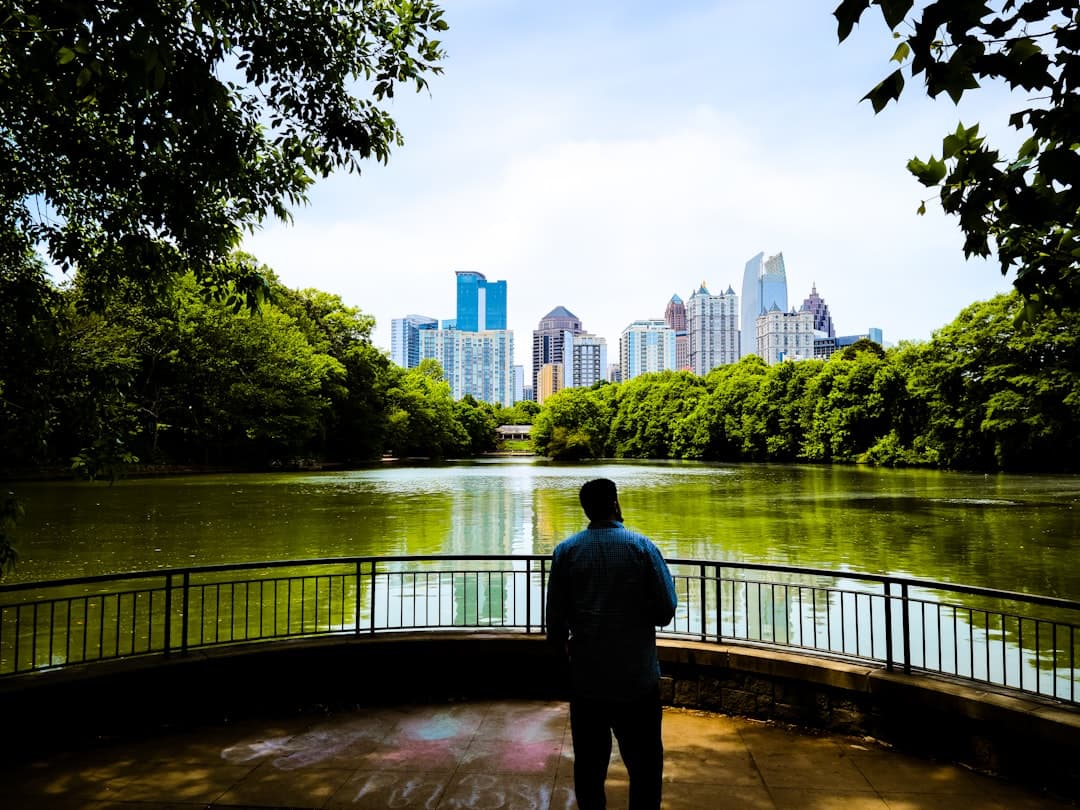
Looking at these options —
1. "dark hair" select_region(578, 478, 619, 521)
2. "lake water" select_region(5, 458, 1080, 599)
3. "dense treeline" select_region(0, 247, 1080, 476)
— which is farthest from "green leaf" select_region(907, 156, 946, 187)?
"lake water" select_region(5, 458, 1080, 599)

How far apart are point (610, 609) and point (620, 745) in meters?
0.66

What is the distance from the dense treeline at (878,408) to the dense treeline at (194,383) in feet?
99.7

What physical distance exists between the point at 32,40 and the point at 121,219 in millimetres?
2848

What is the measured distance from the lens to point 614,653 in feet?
11.5

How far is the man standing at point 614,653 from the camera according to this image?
11.5ft

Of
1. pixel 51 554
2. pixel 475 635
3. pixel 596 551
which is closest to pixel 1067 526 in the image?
pixel 475 635

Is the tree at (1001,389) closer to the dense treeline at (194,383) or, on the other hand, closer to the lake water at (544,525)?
the lake water at (544,525)

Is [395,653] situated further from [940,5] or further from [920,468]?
[920,468]

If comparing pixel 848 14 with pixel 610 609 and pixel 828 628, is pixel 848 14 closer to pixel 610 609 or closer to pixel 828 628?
pixel 610 609

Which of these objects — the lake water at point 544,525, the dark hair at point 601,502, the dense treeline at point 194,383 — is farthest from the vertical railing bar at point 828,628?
the dense treeline at point 194,383

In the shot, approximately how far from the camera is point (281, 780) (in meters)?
4.83

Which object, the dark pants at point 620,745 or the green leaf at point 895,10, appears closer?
the green leaf at point 895,10

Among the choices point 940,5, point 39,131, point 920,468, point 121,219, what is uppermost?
point 39,131

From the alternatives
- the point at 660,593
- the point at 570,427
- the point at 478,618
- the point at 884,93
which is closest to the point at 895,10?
the point at 884,93
